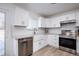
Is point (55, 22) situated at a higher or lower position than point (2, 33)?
higher

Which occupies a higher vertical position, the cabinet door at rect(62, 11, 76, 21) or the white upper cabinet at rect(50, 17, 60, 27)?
the cabinet door at rect(62, 11, 76, 21)

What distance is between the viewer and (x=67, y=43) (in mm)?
1682

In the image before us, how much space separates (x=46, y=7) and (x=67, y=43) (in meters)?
0.80

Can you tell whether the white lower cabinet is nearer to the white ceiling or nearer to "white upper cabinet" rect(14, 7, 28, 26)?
the white ceiling

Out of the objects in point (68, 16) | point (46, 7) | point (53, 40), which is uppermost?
point (46, 7)

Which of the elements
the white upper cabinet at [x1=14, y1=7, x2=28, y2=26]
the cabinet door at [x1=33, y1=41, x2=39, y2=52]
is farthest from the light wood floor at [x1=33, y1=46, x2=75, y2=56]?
the white upper cabinet at [x1=14, y1=7, x2=28, y2=26]

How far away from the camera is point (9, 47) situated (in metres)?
1.62

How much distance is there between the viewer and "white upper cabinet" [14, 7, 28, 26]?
1.60m

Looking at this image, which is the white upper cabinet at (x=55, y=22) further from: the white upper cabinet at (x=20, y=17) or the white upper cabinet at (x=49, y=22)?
the white upper cabinet at (x=20, y=17)

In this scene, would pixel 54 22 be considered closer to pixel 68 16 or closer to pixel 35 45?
pixel 68 16

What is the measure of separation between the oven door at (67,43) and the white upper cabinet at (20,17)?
77cm

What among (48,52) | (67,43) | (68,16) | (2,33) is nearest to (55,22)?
(68,16)

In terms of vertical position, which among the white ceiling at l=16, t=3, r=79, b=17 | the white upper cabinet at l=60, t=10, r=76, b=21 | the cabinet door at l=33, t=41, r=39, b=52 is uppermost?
the white ceiling at l=16, t=3, r=79, b=17

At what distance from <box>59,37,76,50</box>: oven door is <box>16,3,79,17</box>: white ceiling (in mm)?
540
